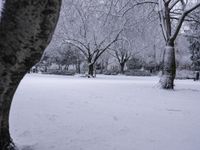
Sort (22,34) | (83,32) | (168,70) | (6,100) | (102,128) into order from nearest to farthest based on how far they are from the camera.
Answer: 1. (22,34)
2. (6,100)
3. (102,128)
4. (168,70)
5. (83,32)

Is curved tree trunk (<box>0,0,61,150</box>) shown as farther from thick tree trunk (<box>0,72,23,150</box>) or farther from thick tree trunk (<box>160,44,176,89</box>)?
thick tree trunk (<box>160,44,176,89</box>)

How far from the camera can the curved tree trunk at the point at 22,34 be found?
9.78 feet

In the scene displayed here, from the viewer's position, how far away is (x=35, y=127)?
211 inches

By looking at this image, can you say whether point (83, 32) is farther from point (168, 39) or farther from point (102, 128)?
point (102, 128)

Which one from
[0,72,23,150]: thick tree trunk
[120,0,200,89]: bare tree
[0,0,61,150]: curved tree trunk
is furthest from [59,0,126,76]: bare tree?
[0,0,61,150]: curved tree trunk

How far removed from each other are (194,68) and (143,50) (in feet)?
26.0

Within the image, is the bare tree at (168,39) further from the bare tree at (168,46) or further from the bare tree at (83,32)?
the bare tree at (83,32)

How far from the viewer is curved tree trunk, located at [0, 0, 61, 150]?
2.98 meters

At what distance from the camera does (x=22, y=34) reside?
3016mm

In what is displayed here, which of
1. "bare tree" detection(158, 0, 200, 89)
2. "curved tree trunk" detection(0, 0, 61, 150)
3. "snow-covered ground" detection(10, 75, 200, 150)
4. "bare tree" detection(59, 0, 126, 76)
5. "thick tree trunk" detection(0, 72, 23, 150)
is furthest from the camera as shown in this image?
"bare tree" detection(59, 0, 126, 76)

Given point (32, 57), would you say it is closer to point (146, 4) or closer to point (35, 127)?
point (35, 127)

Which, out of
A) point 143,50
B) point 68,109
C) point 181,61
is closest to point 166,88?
point 68,109

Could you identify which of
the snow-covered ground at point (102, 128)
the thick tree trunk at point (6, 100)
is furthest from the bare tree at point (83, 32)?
the thick tree trunk at point (6, 100)

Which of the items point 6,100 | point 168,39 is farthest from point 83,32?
point 6,100
